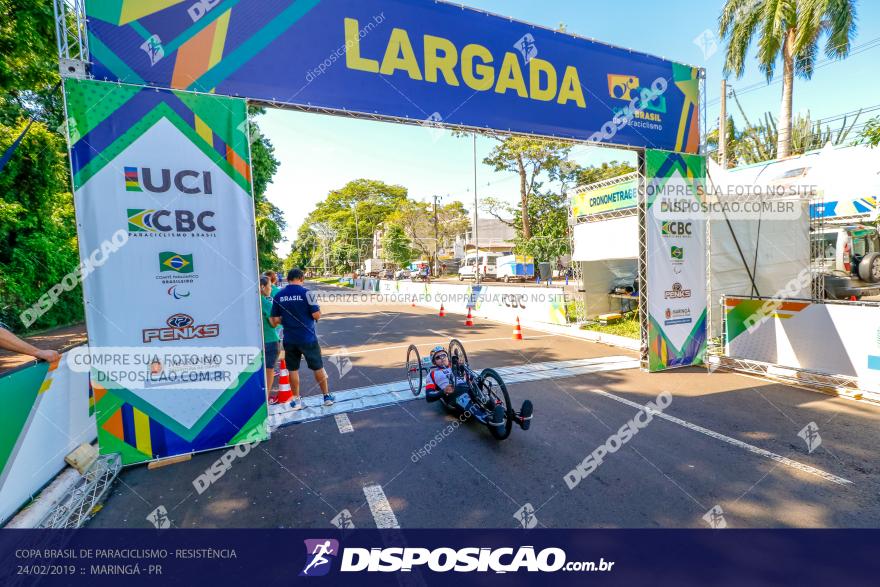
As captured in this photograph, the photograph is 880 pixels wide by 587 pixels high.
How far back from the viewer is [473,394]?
5023 millimetres

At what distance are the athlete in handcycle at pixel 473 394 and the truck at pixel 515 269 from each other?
2921cm

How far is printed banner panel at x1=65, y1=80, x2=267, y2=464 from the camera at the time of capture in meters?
4.05

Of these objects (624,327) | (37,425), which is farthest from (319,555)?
(624,327)

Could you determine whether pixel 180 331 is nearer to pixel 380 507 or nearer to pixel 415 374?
pixel 380 507

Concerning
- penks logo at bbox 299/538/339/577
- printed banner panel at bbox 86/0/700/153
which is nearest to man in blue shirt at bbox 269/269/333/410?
printed banner panel at bbox 86/0/700/153

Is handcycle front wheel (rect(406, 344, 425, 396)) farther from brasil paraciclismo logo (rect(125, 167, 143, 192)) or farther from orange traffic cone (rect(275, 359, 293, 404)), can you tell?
brasil paraciclismo logo (rect(125, 167, 143, 192))

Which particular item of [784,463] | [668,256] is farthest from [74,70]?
[668,256]

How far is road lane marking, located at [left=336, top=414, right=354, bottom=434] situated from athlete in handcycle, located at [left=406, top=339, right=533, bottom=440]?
3.78 feet

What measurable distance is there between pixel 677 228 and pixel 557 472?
615 cm

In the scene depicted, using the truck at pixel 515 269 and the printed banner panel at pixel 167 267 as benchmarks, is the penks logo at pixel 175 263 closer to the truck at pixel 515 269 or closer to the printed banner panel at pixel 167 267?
the printed banner panel at pixel 167 267

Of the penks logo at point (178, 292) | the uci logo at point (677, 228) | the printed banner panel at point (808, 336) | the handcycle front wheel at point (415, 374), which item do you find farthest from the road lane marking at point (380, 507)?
the printed banner panel at point (808, 336)

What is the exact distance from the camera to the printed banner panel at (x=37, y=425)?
305 cm

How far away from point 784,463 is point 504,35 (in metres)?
7.00

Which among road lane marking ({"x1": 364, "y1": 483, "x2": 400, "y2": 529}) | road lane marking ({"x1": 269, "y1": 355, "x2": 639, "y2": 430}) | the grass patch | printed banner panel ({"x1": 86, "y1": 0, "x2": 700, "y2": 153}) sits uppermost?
printed banner panel ({"x1": 86, "y1": 0, "x2": 700, "y2": 153})
